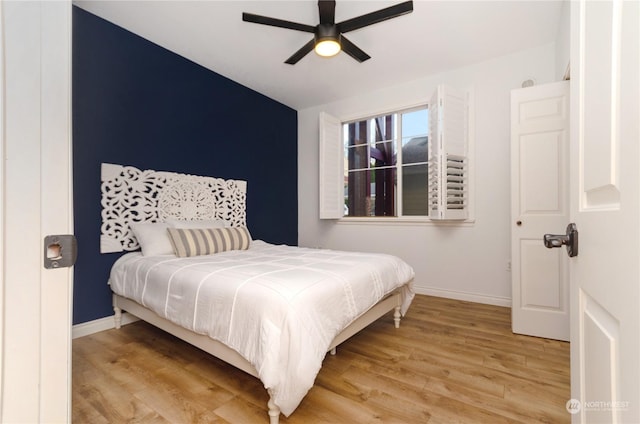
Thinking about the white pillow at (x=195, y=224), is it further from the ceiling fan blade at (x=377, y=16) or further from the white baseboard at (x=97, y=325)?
the ceiling fan blade at (x=377, y=16)

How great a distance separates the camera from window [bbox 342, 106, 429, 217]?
3.83 m

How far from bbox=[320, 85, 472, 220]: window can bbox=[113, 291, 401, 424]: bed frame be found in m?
1.30

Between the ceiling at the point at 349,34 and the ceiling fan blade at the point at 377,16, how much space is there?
35cm

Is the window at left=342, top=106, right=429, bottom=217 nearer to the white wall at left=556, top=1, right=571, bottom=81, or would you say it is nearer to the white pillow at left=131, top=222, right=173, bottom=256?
the white wall at left=556, top=1, right=571, bottom=81

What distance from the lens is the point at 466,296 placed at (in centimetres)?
338

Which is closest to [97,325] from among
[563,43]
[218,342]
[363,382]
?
[218,342]

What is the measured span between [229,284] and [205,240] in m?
1.28

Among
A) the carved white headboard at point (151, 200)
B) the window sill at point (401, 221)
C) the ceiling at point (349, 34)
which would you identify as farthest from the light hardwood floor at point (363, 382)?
the ceiling at point (349, 34)

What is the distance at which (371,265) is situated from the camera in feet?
7.24

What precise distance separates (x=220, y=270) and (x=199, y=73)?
2.56 m

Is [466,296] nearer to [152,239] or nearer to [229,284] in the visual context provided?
[229,284]

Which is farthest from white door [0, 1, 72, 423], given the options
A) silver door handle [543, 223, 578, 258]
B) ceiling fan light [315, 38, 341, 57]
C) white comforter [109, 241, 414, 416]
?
ceiling fan light [315, 38, 341, 57]

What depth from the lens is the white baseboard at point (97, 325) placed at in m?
2.41

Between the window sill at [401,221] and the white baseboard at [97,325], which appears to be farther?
the window sill at [401,221]
